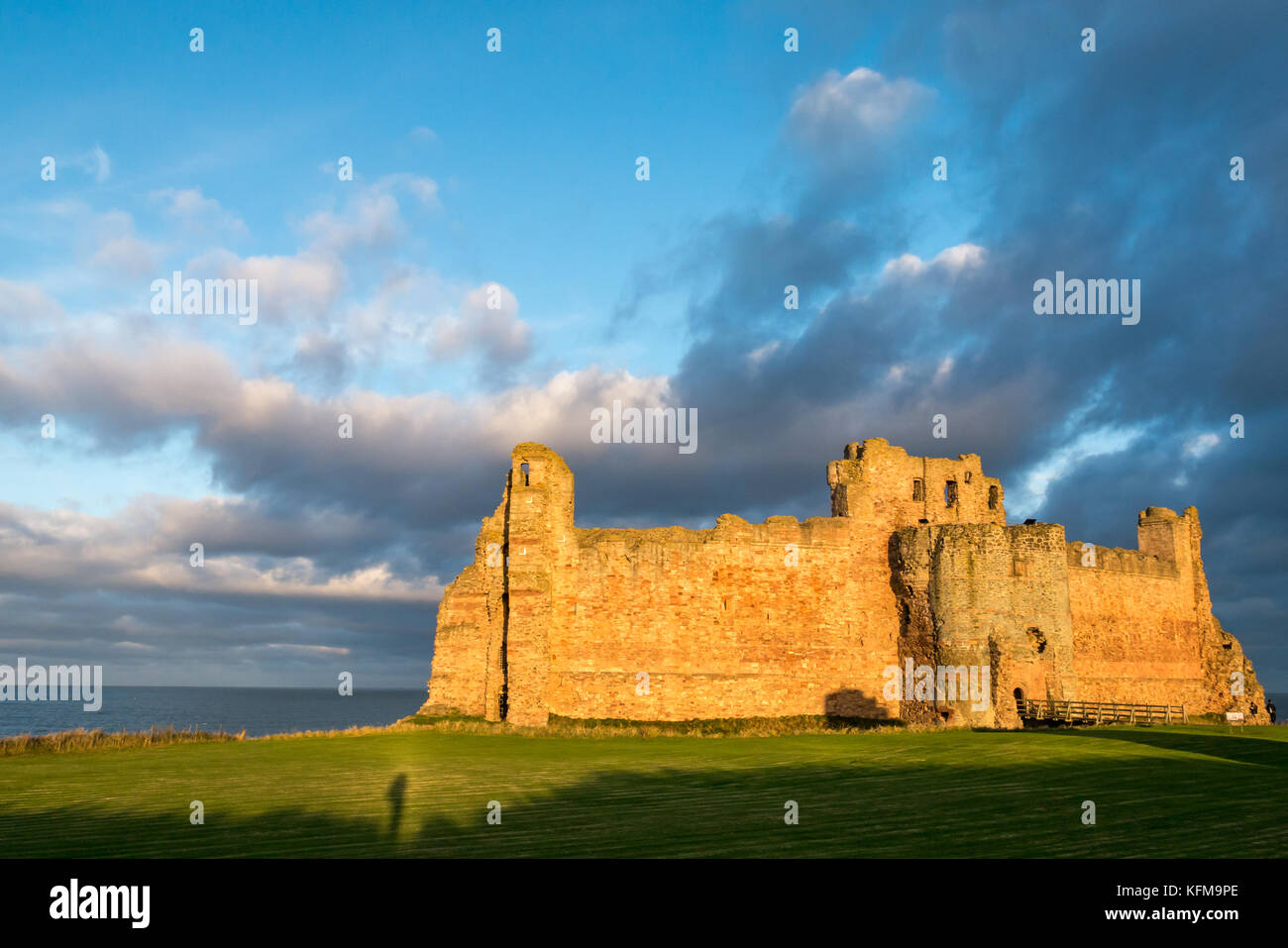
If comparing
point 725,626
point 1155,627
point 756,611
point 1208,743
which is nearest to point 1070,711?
point 1208,743

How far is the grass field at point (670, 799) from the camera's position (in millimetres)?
10734

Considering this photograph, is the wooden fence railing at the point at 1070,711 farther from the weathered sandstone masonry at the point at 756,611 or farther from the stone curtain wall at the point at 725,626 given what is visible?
the stone curtain wall at the point at 725,626

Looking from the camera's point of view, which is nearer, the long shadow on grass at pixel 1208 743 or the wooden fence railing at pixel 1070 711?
the long shadow on grass at pixel 1208 743

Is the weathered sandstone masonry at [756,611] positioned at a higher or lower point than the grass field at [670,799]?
higher

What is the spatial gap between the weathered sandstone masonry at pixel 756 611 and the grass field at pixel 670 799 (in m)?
7.06

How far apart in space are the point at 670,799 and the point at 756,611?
19003 millimetres

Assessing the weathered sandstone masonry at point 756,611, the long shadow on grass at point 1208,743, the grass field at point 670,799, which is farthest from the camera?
the weathered sandstone masonry at point 756,611

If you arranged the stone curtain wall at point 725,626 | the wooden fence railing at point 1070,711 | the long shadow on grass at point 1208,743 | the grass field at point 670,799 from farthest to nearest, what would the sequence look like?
1. the stone curtain wall at point 725,626
2. the wooden fence railing at point 1070,711
3. the long shadow on grass at point 1208,743
4. the grass field at point 670,799

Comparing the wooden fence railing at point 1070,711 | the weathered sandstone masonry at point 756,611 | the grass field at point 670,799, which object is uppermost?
the weathered sandstone masonry at point 756,611

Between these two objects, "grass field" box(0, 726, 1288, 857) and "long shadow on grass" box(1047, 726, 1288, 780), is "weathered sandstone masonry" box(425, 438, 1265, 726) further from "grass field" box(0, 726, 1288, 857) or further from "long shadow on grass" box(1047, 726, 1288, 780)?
"grass field" box(0, 726, 1288, 857)

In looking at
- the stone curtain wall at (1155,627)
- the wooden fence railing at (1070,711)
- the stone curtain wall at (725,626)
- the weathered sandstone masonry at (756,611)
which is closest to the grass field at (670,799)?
the wooden fence railing at (1070,711)

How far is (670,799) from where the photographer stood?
1442 centimetres

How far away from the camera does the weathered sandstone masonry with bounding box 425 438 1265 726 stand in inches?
1230

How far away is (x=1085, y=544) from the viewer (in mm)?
37656
